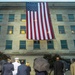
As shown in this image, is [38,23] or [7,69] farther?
[38,23]

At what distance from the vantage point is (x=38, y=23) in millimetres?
29016

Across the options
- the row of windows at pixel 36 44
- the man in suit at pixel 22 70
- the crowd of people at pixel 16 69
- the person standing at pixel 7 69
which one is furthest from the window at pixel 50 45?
the man in suit at pixel 22 70

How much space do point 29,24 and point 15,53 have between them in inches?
218

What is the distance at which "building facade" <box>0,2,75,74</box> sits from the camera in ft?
106

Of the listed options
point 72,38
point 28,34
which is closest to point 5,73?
point 28,34

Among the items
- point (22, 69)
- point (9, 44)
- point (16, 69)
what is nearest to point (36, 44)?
point (9, 44)

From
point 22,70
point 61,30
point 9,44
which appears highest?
point 61,30

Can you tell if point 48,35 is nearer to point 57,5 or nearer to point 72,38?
point 72,38

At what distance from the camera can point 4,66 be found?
39.4ft

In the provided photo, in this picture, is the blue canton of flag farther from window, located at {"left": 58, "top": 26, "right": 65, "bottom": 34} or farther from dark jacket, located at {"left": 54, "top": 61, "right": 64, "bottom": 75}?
dark jacket, located at {"left": 54, "top": 61, "right": 64, "bottom": 75}

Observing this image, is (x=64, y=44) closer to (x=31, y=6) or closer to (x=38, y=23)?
(x=38, y=23)

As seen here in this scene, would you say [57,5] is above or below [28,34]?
above

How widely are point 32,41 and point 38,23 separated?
4780 mm

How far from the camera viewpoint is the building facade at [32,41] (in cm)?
3234
